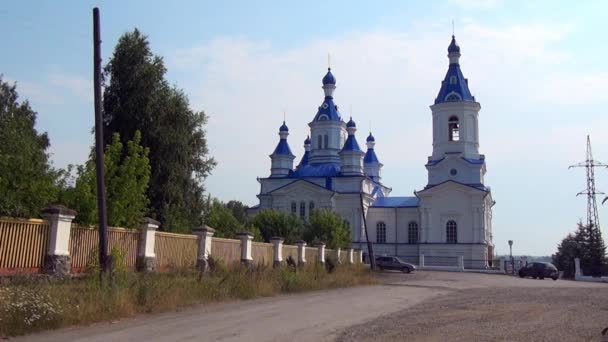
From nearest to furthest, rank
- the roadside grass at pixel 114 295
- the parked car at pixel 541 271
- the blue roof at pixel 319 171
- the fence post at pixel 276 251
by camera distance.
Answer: the roadside grass at pixel 114 295
the fence post at pixel 276 251
the parked car at pixel 541 271
the blue roof at pixel 319 171

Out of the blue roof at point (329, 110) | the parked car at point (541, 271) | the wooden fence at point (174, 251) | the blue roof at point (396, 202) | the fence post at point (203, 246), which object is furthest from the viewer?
the blue roof at point (329, 110)

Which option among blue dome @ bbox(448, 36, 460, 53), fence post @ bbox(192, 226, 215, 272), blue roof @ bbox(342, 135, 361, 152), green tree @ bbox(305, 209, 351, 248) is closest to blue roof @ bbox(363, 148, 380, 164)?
blue roof @ bbox(342, 135, 361, 152)

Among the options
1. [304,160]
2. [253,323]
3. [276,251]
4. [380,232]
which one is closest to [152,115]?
[276,251]

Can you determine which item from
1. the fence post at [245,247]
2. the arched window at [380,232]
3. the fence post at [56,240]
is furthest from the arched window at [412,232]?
the fence post at [56,240]

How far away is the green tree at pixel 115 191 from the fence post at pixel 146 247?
39cm

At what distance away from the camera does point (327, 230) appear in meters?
47.9

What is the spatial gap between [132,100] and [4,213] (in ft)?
52.0

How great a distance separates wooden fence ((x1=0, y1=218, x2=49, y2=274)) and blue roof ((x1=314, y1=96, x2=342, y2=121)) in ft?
179

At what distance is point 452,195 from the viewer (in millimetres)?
59969

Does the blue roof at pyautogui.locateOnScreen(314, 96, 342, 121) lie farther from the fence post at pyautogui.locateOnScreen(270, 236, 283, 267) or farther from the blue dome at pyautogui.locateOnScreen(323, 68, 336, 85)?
the fence post at pyautogui.locateOnScreen(270, 236, 283, 267)

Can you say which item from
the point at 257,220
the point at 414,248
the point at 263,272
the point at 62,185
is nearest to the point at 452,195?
the point at 414,248

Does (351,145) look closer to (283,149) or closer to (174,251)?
(283,149)

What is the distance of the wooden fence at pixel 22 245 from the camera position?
46.5 feet

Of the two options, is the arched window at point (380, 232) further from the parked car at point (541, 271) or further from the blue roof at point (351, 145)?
the parked car at point (541, 271)
